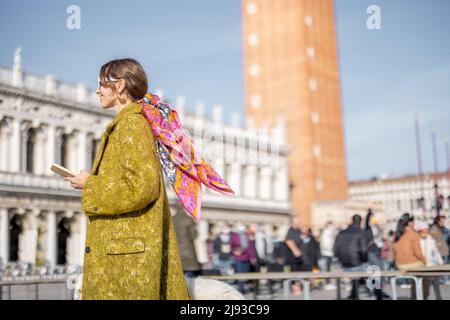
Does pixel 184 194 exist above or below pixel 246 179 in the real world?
below

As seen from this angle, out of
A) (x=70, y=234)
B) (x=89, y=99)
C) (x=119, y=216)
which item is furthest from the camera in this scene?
(x=89, y=99)

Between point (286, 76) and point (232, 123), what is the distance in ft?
22.7

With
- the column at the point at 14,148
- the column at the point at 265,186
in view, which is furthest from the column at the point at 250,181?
the column at the point at 14,148

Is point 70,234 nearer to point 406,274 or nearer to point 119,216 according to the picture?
point 406,274

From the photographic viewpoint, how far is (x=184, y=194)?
314 centimetres

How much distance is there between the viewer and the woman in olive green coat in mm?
2783

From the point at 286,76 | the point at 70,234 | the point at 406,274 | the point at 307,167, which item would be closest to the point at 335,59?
the point at 286,76

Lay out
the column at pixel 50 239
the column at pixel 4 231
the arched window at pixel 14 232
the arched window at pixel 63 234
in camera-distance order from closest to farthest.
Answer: the column at pixel 4 231 → the arched window at pixel 14 232 → the column at pixel 50 239 → the arched window at pixel 63 234

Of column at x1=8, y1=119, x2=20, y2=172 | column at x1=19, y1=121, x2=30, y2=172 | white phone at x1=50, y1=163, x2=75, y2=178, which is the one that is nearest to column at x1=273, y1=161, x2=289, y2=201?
column at x1=19, y1=121, x2=30, y2=172

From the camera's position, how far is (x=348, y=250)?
11.8m

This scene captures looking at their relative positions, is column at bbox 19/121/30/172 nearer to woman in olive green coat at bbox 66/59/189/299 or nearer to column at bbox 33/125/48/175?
column at bbox 33/125/48/175

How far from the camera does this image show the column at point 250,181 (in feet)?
146

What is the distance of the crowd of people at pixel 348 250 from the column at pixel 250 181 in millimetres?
23283

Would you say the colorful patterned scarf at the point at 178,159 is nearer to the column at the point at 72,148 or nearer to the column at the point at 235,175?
the column at the point at 72,148
